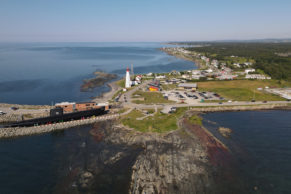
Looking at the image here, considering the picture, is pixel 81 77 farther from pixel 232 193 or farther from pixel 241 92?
pixel 232 193

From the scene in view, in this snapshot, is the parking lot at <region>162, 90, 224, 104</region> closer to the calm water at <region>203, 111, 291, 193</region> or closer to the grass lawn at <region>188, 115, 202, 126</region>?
the calm water at <region>203, 111, 291, 193</region>

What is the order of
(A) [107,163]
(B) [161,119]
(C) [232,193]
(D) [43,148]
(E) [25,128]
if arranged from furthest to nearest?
Answer: (B) [161,119] < (E) [25,128] < (D) [43,148] < (A) [107,163] < (C) [232,193]

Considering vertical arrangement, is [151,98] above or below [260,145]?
above

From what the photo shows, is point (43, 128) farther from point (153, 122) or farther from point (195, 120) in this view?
point (195, 120)

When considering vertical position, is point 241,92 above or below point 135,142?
above

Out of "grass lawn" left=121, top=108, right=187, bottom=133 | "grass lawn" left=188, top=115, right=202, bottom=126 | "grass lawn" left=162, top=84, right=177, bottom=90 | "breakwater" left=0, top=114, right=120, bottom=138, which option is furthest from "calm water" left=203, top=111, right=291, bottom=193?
"breakwater" left=0, top=114, right=120, bottom=138

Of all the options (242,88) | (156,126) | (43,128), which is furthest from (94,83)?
(242,88)

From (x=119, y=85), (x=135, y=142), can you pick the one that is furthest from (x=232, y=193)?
(x=119, y=85)
